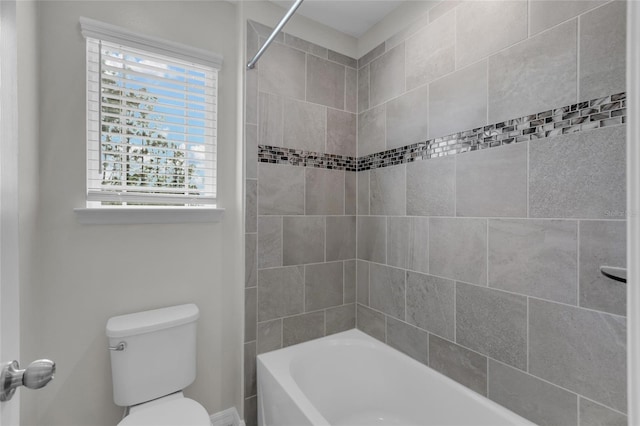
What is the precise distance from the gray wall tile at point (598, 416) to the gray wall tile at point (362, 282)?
123 centimetres

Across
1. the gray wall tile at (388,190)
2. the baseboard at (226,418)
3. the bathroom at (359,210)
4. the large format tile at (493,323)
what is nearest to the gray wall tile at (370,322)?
the bathroom at (359,210)

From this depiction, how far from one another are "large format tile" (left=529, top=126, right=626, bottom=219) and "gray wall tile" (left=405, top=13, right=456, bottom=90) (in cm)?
68

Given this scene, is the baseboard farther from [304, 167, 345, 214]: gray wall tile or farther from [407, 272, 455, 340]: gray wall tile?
[304, 167, 345, 214]: gray wall tile

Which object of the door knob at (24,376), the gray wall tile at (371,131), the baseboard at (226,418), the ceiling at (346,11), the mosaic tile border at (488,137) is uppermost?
the ceiling at (346,11)

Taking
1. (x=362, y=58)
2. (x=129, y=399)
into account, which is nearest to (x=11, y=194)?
(x=129, y=399)

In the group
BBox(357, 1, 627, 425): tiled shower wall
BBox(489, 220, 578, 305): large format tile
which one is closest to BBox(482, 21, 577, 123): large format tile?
BBox(357, 1, 627, 425): tiled shower wall

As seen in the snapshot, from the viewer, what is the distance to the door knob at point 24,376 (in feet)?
1.75

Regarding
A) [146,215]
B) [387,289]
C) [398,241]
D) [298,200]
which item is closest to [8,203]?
[146,215]

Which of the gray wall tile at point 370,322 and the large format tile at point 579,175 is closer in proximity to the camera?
the large format tile at point 579,175

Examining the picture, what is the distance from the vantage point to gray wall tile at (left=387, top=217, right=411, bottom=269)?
73.5 inches

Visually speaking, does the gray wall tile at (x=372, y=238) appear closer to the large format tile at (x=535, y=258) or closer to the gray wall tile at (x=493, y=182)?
the gray wall tile at (x=493, y=182)

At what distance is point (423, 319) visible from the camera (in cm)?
175

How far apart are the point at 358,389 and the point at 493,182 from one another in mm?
1476

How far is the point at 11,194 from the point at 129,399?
134cm
